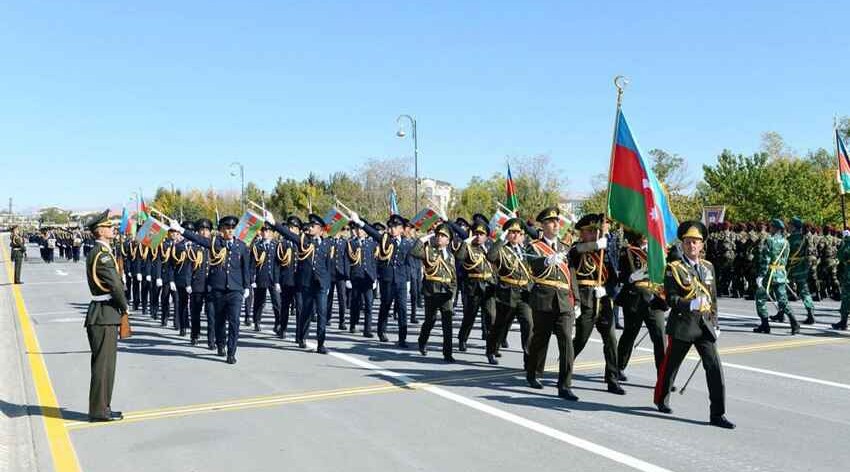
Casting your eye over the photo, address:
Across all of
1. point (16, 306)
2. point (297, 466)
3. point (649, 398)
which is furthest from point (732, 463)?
point (16, 306)

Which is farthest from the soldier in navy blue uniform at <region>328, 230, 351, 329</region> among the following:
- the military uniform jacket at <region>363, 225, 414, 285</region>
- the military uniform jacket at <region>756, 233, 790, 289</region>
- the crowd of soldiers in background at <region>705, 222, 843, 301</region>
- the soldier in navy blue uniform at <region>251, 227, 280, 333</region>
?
the crowd of soldiers in background at <region>705, 222, 843, 301</region>

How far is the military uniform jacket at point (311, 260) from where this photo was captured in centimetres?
1107

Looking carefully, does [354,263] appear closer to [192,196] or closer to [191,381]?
[191,381]

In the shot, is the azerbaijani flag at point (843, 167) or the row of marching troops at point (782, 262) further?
the azerbaijani flag at point (843, 167)

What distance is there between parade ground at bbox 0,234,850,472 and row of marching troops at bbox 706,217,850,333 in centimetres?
159

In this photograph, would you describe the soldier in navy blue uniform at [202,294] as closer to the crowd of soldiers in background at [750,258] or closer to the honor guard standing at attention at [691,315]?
the honor guard standing at attention at [691,315]

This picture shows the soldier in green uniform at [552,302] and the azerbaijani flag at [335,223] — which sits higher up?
the azerbaijani flag at [335,223]

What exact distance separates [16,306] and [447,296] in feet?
47.5

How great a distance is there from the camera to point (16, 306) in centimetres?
1927

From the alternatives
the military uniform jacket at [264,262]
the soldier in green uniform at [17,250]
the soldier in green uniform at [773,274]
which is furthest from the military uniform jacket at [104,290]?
the soldier in green uniform at [17,250]

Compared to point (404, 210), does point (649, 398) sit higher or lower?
lower

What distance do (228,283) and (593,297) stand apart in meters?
5.27

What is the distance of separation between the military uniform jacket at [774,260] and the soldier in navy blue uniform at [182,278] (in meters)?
10.3

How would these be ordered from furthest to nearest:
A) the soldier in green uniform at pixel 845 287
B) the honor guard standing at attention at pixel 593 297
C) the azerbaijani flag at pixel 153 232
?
the azerbaijani flag at pixel 153 232 < the soldier in green uniform at pixel 845 287 < the honor guard standing at attention at pixel 593 297
